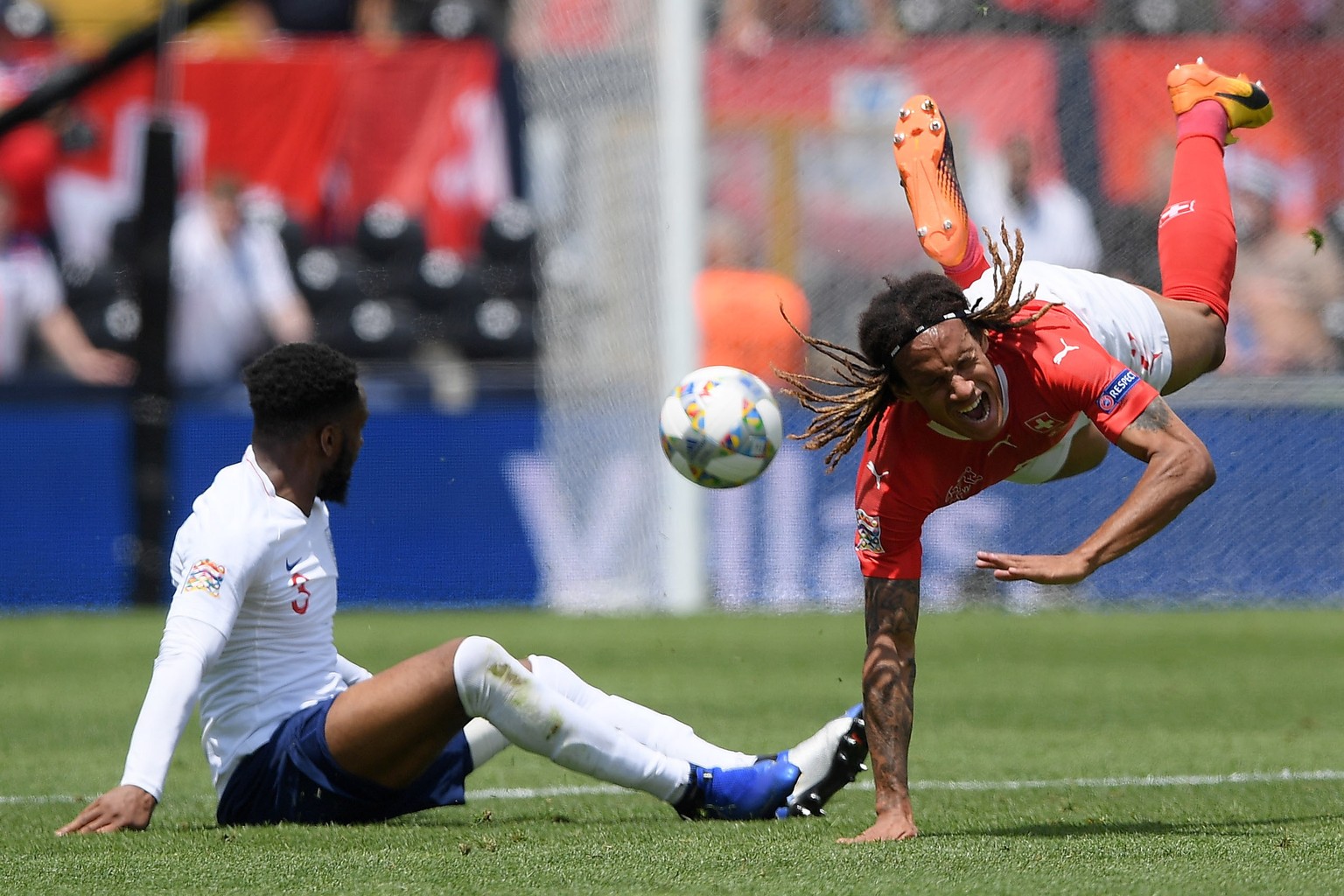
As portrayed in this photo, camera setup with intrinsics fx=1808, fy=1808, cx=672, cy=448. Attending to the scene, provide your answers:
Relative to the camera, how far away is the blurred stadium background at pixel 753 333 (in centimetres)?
1234

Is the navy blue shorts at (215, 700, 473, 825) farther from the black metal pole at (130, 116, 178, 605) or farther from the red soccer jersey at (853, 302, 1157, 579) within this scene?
the black metal pole at (130, 116, 178, 605)

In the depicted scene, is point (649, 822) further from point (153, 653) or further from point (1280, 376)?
point (1280, 376)

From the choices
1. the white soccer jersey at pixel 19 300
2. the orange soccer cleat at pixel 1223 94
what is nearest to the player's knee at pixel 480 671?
the orange soccer cleat at pixel 1223 94

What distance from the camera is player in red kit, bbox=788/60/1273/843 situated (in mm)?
4676

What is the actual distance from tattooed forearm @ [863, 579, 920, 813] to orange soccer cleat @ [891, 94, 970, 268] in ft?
3.86

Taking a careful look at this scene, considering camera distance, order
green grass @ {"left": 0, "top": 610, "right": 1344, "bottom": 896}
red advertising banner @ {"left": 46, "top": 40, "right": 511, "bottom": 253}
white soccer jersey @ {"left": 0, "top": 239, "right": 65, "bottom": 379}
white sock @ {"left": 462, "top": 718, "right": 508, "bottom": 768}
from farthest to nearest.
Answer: red advertising banner @ {"left": 46, "top": 40, "right": 511, "bottom": 253} < white soccer jersey @ {"left": 0, "top": 239, "right": 65, "bottom": 379} < white sock @ {"left": 462, "top": 718, "right": 508, "bottom": 768} < green grass @ {"left": 0, "top": 610, "right": 1344, "bottom": 896}

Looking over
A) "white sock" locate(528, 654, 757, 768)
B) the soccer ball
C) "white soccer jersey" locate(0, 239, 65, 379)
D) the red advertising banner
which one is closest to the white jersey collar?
"white sock" locate(528, 654, 757, 768)

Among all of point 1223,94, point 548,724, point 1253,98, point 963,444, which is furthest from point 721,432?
point 1253,98

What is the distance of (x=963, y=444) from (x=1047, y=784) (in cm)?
142

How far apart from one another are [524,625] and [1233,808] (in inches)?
259

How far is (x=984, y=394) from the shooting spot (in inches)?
192

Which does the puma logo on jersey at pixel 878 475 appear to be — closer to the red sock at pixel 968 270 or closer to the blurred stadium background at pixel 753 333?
the red sock at pixel 968 270

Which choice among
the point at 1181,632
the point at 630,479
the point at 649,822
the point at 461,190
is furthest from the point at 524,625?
the point at 649,822

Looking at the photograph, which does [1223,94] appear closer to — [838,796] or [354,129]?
[838,796]
